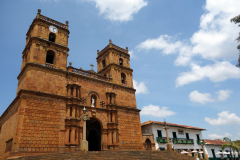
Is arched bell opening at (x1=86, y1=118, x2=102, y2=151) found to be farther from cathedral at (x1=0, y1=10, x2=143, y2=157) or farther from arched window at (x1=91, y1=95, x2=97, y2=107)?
arched window at (x1=91, y1=95, x2=97, y2=107)

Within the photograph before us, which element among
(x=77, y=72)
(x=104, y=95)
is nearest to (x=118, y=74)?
(x=104, y=95)

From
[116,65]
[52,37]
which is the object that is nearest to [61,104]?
[52,37]

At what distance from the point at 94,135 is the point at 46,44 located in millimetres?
11997

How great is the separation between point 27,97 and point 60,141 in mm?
4928

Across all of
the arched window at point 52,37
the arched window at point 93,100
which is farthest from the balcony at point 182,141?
the arched window at point 52,37

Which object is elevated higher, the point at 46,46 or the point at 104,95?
the point at 46,46

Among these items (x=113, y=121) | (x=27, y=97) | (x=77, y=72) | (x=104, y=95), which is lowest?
(x=113, y=121)

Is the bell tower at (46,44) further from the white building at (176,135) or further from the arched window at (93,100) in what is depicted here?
the white building at (176,135)

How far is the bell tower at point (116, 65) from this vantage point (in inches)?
963

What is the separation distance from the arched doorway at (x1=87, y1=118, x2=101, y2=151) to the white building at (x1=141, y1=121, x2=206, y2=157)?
8.75m

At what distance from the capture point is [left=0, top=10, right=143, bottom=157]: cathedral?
49.7 ft

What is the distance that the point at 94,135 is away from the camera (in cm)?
2158

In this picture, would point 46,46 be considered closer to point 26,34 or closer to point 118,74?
point 26,34

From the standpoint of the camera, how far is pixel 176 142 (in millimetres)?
29172
